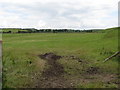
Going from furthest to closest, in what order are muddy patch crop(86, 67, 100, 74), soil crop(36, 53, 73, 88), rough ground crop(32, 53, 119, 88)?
muddy patch crop(86, 67, 100, 74) < rough ground crop(32, 53, 119, 88) < soil crop(36, 53, 73, 88)

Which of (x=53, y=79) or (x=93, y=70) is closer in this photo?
(x=53, y=79)

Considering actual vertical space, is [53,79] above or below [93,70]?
below

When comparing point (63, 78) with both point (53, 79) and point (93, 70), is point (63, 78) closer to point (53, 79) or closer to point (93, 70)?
point (53, 79)

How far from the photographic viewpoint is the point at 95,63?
18.2m

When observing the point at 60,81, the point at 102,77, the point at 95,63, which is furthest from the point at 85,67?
the point at 60,81

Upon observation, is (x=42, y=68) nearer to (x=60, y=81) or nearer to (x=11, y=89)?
(x=60, y=81)

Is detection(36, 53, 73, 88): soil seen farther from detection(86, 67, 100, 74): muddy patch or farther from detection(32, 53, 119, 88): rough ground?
detection(86, 67, 100, 74): muddy patch

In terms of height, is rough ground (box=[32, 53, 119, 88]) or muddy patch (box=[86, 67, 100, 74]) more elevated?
muddy patch (box=[86, 67, 100, 74])

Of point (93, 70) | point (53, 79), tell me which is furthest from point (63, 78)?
point (93, 70)

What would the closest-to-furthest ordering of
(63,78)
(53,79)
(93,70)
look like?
(53,79) → (63,78) → (93,70)

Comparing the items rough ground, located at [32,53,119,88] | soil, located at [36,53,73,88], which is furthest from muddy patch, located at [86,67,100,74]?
soil, located at [36,53,73,88]

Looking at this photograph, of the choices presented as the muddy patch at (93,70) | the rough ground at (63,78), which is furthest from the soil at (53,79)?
the muddy patch at (93,70)

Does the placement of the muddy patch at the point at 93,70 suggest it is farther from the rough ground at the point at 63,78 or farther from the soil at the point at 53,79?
the soil at the point at 53,79

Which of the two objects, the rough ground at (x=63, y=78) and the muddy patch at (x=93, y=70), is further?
the muddy patch at (x=93, y=70)
